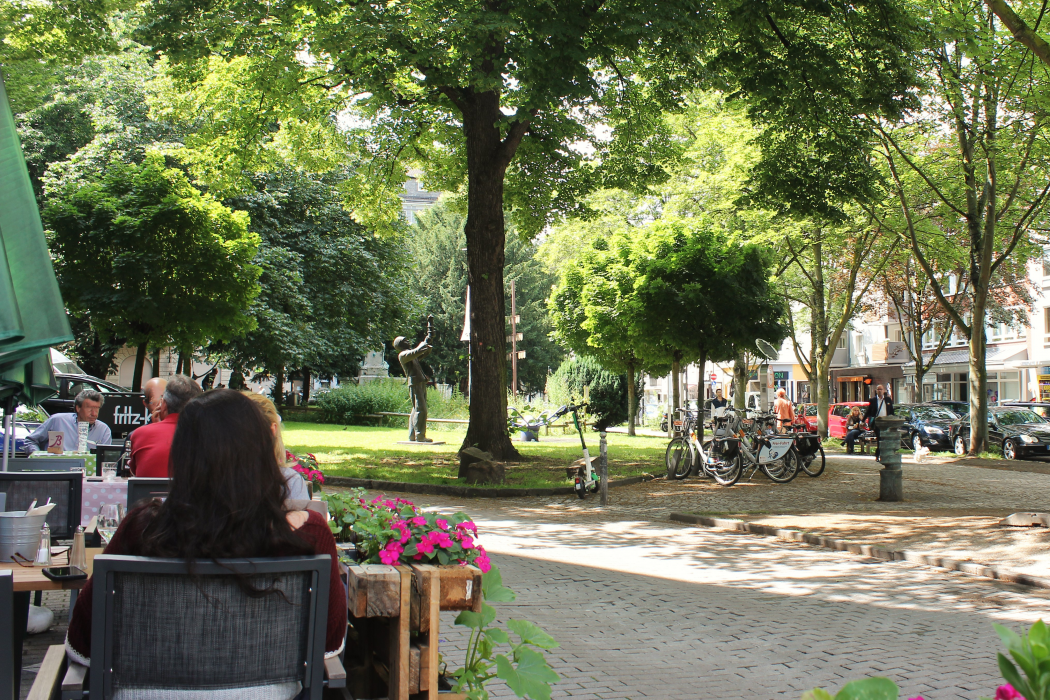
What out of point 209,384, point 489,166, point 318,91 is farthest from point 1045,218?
point 209,384

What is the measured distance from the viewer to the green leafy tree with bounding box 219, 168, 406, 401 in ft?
112

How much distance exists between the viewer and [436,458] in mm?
19812

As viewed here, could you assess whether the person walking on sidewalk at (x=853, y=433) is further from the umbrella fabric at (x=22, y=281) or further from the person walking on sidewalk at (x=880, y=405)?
the umbrella fabric at (x=22, y=281)

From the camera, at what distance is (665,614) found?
694 centimetres

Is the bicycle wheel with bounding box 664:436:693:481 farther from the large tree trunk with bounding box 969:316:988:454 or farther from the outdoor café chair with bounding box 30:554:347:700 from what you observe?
the outdoor café chair with bounding box 30:554:347:700

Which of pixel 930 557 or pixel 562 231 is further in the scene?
pixel 562 231

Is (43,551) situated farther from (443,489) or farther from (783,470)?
(783,470)

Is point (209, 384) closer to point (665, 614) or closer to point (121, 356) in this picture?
point (121, 356)

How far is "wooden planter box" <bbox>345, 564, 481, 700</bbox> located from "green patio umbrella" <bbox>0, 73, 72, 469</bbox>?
63.6 inches

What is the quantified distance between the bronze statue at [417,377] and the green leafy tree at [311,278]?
1010cm

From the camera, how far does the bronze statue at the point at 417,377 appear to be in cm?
2423

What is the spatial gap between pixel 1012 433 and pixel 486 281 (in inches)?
695

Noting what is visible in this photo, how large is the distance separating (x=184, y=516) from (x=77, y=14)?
16078 mm

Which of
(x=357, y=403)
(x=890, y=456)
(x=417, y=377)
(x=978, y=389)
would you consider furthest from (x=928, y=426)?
(x=357, y=403)
